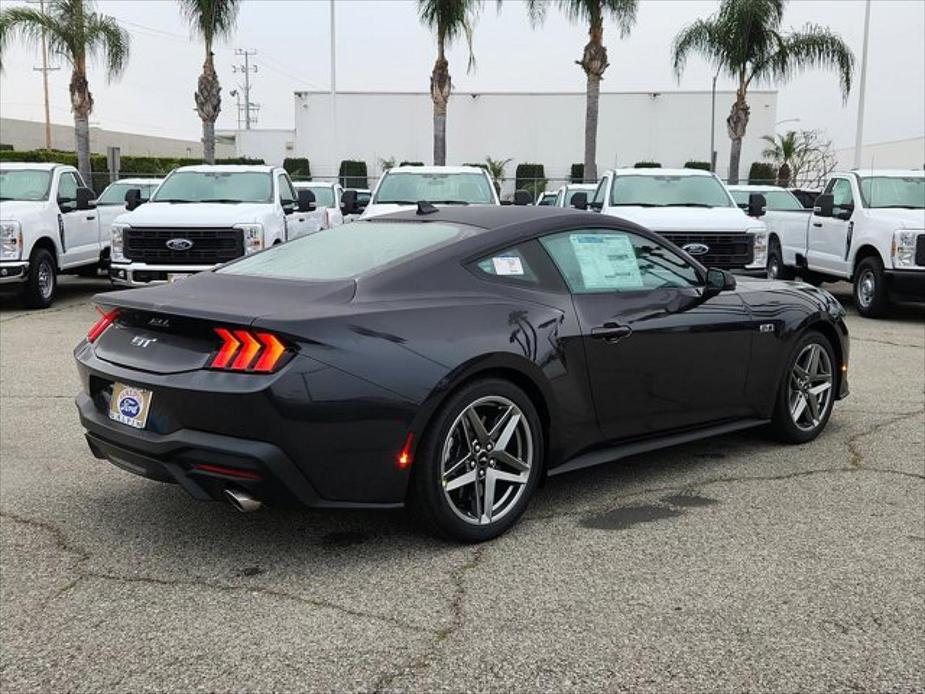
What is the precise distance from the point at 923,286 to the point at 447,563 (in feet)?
33.3

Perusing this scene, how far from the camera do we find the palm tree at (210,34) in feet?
86.5

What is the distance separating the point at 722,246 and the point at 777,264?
16.1 ft

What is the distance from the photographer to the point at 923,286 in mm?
12109

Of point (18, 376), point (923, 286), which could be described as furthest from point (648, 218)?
point (18, 376)

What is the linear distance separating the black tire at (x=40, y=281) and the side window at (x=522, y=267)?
995 centimetres

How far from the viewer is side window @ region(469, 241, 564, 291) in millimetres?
4438

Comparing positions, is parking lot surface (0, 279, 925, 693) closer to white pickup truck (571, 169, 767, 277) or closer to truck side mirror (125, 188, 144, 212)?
white pickup truck (571, 169, 767, 277)

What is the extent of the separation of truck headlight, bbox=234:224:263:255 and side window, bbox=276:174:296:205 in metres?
1.36

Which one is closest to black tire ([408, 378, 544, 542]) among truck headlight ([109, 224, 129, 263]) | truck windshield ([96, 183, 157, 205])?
truck headlight ([109, 224, 129, 263])

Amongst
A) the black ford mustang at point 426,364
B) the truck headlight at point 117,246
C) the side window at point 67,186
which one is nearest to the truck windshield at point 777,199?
the truck headlight at point 117,246

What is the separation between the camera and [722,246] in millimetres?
11586

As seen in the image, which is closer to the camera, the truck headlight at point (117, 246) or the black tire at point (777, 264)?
the truck headlight at point (117, 246)

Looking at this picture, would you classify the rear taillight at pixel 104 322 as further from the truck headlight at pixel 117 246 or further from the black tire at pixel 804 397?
the truck headlight at pixel 117 246

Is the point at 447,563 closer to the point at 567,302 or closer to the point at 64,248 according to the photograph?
the point at 567,302
